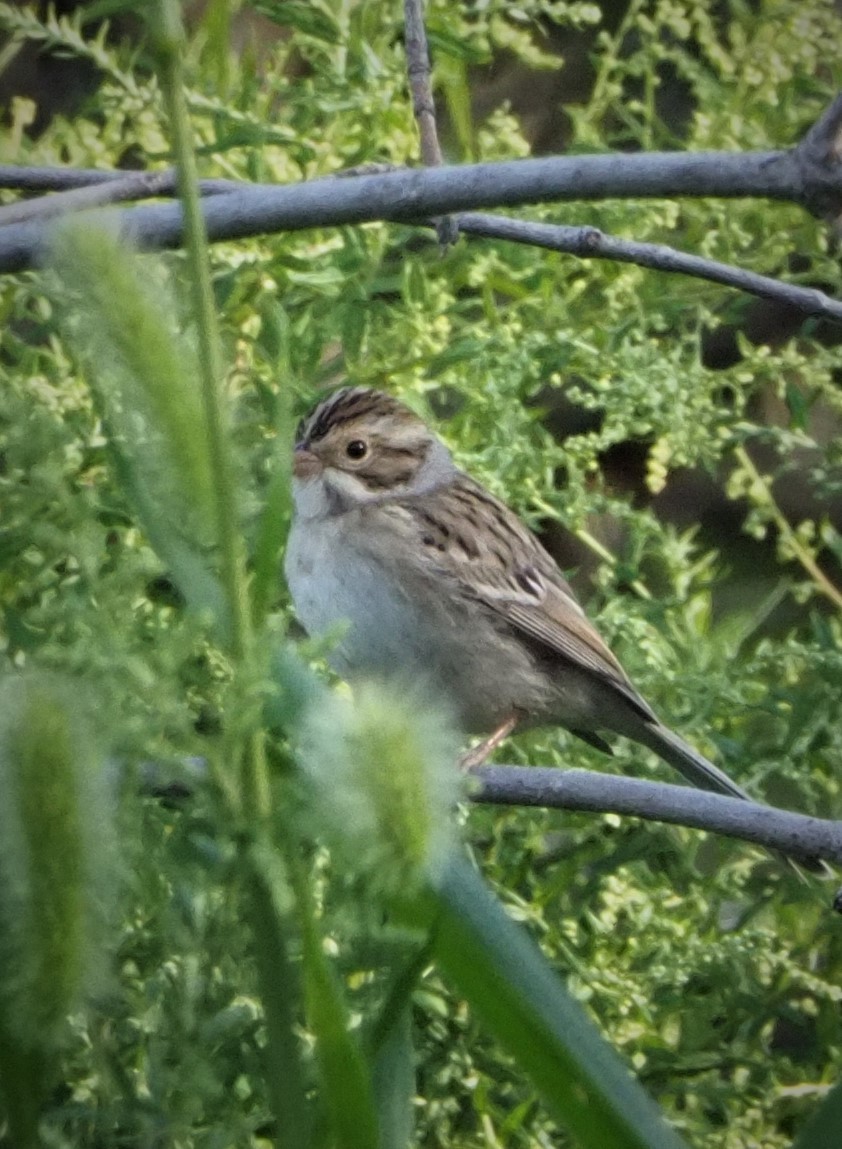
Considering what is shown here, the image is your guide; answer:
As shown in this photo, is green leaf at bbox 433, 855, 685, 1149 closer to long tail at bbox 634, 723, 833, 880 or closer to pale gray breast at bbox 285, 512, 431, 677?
long tail at bbox 634, 723, 833, 880

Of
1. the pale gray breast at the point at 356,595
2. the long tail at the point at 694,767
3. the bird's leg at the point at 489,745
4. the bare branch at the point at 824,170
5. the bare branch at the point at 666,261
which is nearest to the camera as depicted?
the bare branch at the point at 824,170

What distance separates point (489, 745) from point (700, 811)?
78cm

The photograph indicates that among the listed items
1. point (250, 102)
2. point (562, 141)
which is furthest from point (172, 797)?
point (562, 141)

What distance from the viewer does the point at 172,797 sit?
0.70 m

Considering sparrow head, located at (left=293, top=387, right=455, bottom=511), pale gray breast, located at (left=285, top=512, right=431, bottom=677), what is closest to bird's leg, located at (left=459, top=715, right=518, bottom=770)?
pale gray breast, located at (left=285, top=512, right=431, bottom=677)

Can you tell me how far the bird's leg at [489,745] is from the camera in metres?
1.82

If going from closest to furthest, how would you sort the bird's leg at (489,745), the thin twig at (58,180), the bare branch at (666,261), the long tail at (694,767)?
the bare branch at (666,261)
the thin twig at (58,180)
the long tail at (694,767)
the bird's leg at (489,745)

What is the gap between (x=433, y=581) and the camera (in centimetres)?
210

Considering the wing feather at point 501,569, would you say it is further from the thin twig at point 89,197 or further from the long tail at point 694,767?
the thin twig at point 89,197

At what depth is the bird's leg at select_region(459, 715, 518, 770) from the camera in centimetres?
182

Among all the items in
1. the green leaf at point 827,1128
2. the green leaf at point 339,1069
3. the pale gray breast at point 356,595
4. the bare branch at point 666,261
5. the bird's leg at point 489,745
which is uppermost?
the green leaf at point 827,1128

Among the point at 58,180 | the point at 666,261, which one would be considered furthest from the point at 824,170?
the point at 58,180

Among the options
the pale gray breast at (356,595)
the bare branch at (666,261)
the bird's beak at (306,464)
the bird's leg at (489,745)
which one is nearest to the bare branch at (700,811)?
the bare branch at (666,261)

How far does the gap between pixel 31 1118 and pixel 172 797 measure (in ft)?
0.83
